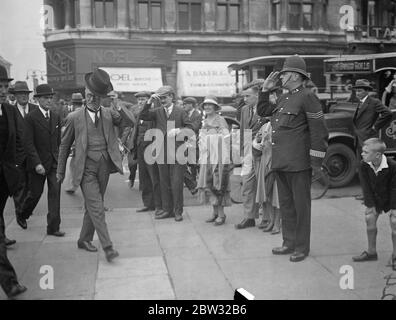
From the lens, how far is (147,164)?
7375 mm

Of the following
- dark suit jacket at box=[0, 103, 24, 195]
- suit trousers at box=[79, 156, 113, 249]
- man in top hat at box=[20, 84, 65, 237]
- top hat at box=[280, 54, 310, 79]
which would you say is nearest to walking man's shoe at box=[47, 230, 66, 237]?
man in top hat at box=[20, 84, 65, 237]

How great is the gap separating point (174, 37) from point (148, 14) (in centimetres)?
171

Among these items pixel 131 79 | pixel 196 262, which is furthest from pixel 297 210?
pixel 131 79

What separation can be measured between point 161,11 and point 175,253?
21.9 meters

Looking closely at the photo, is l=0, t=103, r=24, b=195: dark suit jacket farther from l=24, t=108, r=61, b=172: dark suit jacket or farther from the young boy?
the young boy

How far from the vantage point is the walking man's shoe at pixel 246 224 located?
6.18 m

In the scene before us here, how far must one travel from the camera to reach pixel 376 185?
4.65 metres

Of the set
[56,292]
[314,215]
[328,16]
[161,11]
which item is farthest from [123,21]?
[56,292]

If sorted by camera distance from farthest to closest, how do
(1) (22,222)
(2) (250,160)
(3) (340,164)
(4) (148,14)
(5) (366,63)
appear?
(4) (148,14) → (5) (366,63) → (3) (340,164) → (1) (22,222) → (2) (250,160)

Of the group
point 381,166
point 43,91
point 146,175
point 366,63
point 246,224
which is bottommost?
point 246,224

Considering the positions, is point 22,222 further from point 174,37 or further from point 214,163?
point 174,37

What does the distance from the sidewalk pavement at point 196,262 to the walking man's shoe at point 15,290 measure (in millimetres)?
50

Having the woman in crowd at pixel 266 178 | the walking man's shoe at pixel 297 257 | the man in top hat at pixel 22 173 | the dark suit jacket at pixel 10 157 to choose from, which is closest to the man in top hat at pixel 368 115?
the woman in crowd at pixel 266 178

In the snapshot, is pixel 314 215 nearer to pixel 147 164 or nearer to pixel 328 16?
pixel 147 164
